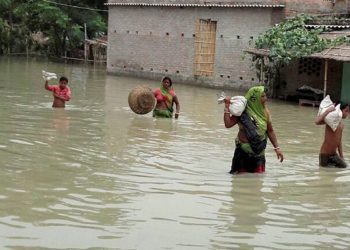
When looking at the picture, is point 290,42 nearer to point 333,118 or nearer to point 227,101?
point 333,118

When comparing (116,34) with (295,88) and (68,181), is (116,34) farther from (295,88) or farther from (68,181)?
(68,181)

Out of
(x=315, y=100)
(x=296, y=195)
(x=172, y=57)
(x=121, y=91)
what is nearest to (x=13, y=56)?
(x=172, y=57)

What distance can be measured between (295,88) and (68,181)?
51.3 feet

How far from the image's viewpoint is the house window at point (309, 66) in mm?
21516

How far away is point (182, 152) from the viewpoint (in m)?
9.87

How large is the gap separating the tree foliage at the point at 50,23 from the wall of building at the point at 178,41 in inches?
332

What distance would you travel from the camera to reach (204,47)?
83.3 feet

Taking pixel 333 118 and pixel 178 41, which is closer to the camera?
pixel 333 118

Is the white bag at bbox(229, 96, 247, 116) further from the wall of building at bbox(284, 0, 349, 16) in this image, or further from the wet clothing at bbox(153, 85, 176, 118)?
the wall of building at bbox(284, 0, 349, 16)

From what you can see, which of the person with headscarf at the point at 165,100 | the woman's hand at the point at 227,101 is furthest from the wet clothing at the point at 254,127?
the person with headscarf at the point at 165,100

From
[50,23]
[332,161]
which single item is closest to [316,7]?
[332,161]

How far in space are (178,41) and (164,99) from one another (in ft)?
43.9

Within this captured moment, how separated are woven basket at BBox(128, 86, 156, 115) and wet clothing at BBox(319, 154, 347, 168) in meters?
5.38

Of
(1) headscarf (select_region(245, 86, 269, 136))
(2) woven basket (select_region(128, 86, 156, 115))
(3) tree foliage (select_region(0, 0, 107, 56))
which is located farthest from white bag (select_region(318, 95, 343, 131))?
(3) tree foliage (select_region(0, 0, 107, 56))
